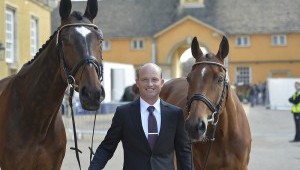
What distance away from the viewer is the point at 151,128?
379 cm

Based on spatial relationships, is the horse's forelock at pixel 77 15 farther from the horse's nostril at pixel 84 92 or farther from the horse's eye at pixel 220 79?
the horse's eye at pixel 220 79

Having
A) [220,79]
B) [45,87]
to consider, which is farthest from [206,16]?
[45,87]

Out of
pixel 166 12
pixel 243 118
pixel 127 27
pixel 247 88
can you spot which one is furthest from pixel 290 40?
pixel 243 118

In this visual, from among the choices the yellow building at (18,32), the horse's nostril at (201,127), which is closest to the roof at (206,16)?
the yellow building at (18,32)

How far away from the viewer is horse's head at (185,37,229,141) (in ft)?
14.7

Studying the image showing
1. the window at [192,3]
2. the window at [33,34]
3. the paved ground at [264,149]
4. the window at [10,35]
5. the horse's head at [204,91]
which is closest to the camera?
the horse's head at [204,91]

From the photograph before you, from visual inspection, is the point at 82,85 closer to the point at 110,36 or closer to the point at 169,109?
the point at 169,109

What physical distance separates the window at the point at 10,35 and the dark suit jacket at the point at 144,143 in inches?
753

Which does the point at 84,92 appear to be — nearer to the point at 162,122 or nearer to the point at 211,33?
the point at 162,122

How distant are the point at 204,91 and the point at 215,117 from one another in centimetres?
39

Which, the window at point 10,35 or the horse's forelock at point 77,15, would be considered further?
the window at point 10,35

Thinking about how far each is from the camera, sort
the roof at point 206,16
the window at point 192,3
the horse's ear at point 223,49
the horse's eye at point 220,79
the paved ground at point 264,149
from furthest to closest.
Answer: the window at point 192,3
the roof at point 206,16
the paved ground at point 264,149
the horse's ear at point 223,49
the horse's eye at point 220,79

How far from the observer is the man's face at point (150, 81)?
12.1 feet

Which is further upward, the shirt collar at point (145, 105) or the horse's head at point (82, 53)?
the horse's head at point (82, 53)
